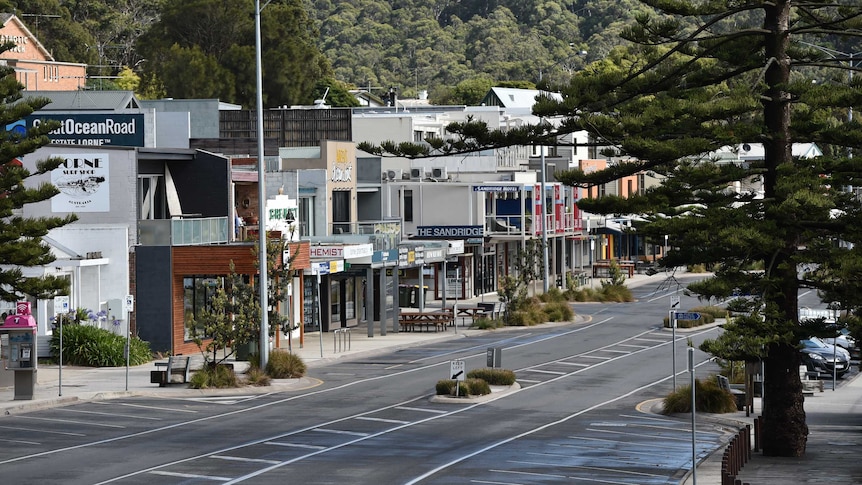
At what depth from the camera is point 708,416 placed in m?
33.6

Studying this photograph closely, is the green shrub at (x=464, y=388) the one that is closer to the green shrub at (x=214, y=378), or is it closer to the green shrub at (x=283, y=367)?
the green shrub at (x=283, y=367)

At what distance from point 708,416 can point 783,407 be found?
6851mm

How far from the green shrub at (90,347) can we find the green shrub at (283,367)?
486 cm

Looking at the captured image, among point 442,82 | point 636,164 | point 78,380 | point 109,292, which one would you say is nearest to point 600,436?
point 636,164

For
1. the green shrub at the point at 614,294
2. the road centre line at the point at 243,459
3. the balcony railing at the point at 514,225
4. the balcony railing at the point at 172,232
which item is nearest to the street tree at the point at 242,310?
the balcony railing at the point at 172,232

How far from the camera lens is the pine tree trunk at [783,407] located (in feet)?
87.4

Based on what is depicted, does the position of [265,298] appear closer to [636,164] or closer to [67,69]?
[636,164]

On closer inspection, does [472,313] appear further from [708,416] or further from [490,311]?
[708,416]

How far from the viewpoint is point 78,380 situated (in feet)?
122

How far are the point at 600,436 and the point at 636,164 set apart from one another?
5436 millimetres

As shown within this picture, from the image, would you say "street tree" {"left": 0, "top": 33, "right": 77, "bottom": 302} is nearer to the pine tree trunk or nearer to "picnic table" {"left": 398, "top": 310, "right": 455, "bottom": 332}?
the pine tree trunk

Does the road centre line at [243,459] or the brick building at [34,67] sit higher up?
the brick building at [34,67]

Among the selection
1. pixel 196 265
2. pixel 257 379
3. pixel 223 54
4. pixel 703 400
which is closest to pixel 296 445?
pixel 257 379

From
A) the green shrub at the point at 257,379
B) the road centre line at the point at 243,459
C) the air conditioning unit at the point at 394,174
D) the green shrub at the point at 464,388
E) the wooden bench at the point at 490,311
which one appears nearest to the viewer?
the road centre line at the point at 243,459
